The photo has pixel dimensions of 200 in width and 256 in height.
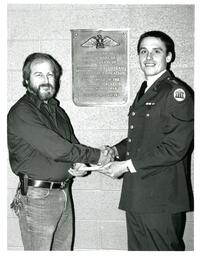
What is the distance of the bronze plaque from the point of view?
2455 mm

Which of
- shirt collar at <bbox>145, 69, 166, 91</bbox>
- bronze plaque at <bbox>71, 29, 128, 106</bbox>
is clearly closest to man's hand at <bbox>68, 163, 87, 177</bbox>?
bronze plaque at <bbox>71, 29, 128, 106</bbox>

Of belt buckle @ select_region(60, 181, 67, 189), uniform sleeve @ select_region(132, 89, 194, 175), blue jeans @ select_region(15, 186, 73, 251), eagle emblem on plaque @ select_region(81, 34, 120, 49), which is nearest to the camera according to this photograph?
uniform sleeve @ select_region(132, 89, 194, 175)

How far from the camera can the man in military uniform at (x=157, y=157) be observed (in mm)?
1792

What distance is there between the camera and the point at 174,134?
69.8 inches

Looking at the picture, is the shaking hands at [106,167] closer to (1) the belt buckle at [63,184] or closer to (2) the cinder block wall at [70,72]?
(1) the belt buckle at [63,184]

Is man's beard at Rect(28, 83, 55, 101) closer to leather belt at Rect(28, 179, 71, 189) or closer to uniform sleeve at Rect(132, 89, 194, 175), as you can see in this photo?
leather belt at Rect(28, 179, 71, 189)

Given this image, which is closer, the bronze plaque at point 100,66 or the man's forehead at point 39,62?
the man's forehead at point 39,62

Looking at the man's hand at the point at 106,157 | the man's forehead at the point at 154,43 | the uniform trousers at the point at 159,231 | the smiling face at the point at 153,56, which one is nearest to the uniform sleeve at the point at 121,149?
the man's hand at the point at 106,157

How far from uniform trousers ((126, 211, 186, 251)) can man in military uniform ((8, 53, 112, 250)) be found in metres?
0.50

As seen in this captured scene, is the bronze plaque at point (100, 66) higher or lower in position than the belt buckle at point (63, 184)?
higher

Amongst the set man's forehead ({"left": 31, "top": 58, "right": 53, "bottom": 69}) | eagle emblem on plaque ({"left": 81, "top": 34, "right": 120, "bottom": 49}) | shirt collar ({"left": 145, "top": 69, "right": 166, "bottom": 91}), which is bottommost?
shirt collar ({"left": 145, "top": 69, "right": 166, "bottom": 91})

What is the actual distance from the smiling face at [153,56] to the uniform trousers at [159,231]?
0.87 m
